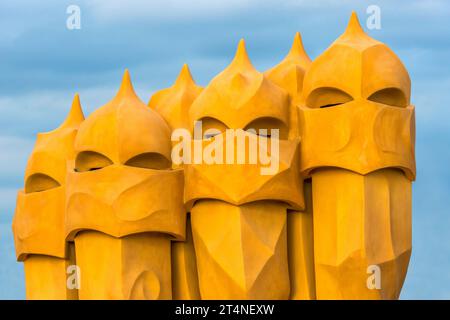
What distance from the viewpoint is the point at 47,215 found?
25.6 meters

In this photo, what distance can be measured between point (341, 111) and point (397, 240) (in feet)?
9.32

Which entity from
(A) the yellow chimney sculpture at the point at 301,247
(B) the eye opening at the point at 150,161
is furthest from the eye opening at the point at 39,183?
(A) the yellow chimney sculpture at the point at 301,247

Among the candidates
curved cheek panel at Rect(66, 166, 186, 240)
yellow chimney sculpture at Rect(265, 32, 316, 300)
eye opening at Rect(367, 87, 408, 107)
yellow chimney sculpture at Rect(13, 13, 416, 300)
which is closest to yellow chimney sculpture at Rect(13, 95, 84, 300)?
yellow chimney sculpture at Rect(13, 13, 416, 300)

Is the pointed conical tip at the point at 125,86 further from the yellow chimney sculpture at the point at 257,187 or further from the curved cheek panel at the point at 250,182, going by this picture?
the curved cheek panel at the point at 250,182

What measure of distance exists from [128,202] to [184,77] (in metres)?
3.93

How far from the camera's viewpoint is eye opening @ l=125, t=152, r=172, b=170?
2377 centimetres

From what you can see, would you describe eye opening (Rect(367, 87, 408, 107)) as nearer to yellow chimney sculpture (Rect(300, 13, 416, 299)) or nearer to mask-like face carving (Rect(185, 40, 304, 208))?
yellow chimney sculpture (Rect(300, 13, 416, 299))

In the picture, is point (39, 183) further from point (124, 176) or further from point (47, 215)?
point (124, 176)

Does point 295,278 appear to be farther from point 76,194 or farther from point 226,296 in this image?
point 76,194

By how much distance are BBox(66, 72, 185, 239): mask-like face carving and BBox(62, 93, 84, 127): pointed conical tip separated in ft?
6.37

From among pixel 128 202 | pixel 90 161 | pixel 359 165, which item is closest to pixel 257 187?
pixel 359 165

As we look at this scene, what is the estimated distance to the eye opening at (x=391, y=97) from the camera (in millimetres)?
22875

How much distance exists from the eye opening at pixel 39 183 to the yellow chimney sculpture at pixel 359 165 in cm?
631

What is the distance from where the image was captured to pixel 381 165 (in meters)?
22.2
